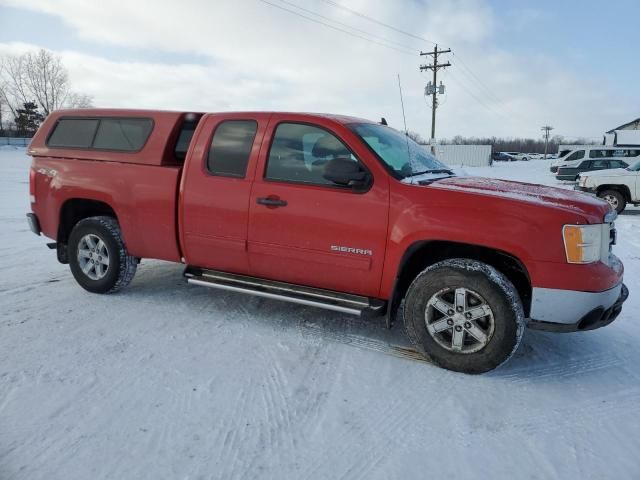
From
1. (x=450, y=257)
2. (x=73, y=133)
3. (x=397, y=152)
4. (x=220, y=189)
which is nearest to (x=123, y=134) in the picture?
(x=73, y=133)

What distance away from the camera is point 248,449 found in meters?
2.42

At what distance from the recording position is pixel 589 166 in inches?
745

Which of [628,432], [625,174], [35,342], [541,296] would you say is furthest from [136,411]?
[625,174]

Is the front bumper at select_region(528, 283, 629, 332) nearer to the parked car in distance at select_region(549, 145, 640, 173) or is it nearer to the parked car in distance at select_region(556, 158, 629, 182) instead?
the parked car in distance at select_region(556, 158, 629, 182)

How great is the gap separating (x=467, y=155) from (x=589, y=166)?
2694cm

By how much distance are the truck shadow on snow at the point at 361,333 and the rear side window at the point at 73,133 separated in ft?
5.32

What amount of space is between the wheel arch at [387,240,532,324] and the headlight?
0.35 metres

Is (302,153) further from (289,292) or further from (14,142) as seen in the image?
(14,142)

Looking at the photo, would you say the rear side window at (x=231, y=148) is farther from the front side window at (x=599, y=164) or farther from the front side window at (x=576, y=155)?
the front side window at (x=576, y=155)

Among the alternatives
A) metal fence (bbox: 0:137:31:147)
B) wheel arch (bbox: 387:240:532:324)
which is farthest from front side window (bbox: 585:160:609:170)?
metal fence (bbox: 0:137:31:147)

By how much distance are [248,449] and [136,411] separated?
768mm

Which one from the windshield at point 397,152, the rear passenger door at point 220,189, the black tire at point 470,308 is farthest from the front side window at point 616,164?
the rear passenger door at point 220,189

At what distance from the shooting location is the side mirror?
3.36 m

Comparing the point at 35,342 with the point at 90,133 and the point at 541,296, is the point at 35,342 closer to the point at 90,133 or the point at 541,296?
the point at 90,133
